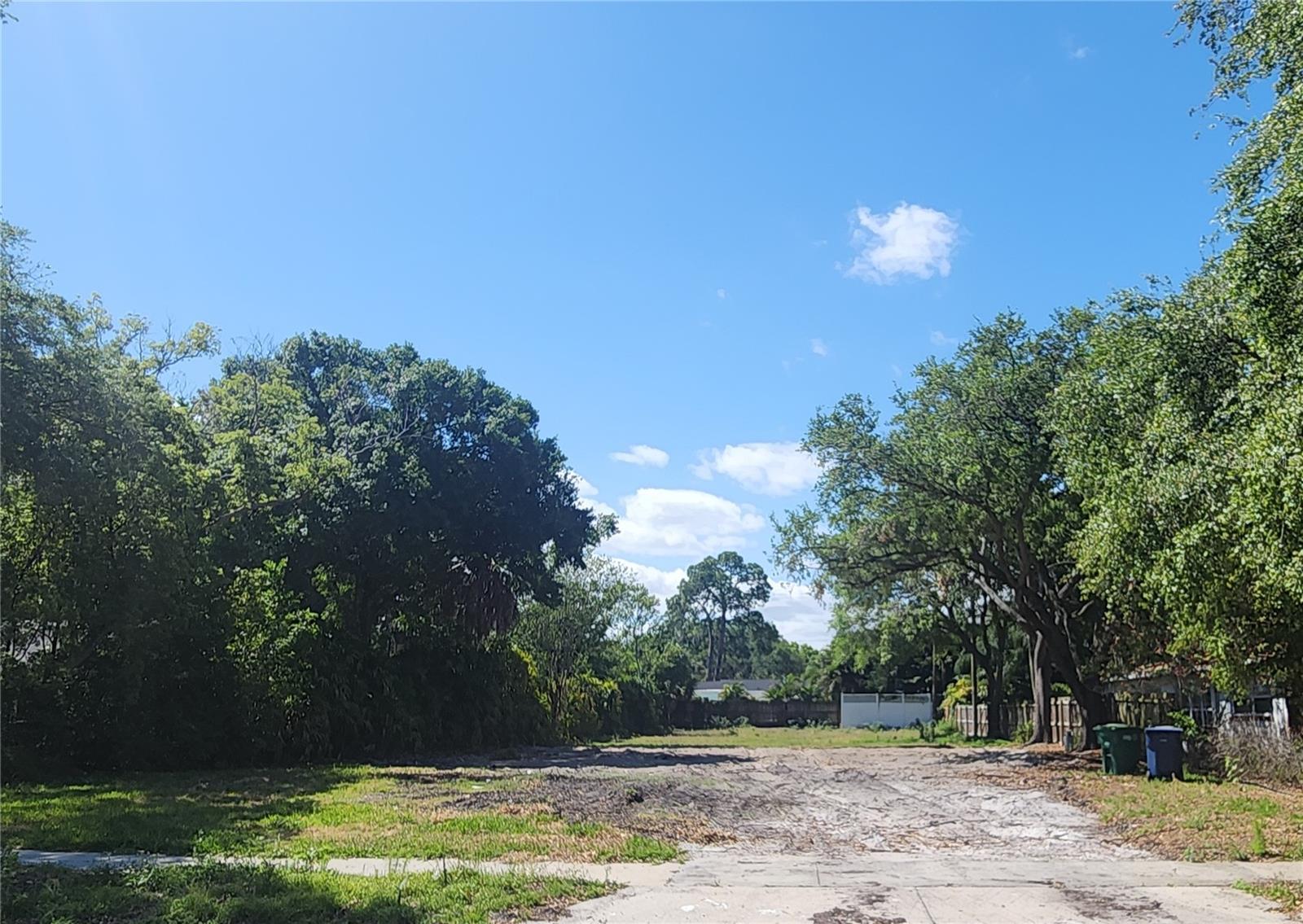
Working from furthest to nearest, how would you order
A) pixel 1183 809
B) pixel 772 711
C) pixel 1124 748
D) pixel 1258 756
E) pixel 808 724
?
pixel 772 711
pixel 808 724
pixel 1124 748
pixel 1258 756
pixel 1183 809

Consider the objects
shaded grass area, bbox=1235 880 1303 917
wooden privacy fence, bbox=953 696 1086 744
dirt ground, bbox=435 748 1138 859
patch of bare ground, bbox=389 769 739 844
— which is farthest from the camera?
wooden privacy fence, bbox=953 696 1086 744

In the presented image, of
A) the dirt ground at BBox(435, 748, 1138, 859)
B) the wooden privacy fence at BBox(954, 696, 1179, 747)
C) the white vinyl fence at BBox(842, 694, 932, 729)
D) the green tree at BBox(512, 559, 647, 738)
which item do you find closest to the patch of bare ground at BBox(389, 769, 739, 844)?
the dirt ground at BBox(435, 748, 1138, 859)

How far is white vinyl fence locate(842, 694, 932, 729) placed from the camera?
56.4 m

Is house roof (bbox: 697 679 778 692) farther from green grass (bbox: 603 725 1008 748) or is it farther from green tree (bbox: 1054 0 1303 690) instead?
green tree (bbox: 1054 0 1303 690)

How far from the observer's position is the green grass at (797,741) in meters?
35.4

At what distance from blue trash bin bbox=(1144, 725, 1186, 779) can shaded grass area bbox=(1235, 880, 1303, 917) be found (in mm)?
10339

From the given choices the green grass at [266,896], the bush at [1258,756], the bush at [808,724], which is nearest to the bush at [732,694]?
the bush at [808,724]

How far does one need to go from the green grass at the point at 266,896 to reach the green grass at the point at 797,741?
26433 mm

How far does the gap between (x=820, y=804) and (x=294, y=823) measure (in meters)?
7.54

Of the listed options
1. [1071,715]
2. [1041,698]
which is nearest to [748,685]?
[1041,698]

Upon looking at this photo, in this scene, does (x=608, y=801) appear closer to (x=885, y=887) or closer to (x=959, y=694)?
(x=885, y=887)

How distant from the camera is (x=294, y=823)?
1184 cm

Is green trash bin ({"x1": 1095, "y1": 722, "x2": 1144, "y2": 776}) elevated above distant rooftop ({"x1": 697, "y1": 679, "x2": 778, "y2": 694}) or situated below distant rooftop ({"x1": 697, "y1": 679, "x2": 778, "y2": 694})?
below

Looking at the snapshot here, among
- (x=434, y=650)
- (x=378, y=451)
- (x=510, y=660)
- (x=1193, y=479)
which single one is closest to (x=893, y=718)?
(x=510, y=660)
